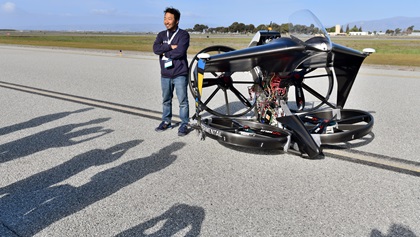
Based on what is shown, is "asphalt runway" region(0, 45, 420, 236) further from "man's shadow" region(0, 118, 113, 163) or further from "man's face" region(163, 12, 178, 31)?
"man's face" region(163, 12, 178, 31)

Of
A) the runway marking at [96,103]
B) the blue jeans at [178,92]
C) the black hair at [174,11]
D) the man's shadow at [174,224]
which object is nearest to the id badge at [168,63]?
the blue jeans at [178,92]

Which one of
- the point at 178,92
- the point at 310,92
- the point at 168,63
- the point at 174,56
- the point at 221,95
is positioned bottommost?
the point at 221,95

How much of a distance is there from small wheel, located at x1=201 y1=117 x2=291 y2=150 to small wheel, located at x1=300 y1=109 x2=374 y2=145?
574mm

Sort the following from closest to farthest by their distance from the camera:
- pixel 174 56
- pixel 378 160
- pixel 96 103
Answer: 1. pixel 378 160
2. pixel 174 56
3. pixel 96 103

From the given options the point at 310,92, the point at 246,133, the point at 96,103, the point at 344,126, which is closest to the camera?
the point at 246,133

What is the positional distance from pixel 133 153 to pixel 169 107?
148 centimetres

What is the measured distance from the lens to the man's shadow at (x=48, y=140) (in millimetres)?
5383

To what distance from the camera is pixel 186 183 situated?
14.1 ft

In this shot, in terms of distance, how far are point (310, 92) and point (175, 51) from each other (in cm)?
297

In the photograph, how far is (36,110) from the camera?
818 cm

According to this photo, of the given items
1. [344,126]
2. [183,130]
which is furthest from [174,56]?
[344,126]

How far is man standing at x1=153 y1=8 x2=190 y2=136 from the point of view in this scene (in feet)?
20.0

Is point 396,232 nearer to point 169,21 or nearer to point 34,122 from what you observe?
point 169,21

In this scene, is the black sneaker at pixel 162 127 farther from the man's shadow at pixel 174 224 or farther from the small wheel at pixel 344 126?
the man's shadow at pixel 174 224
